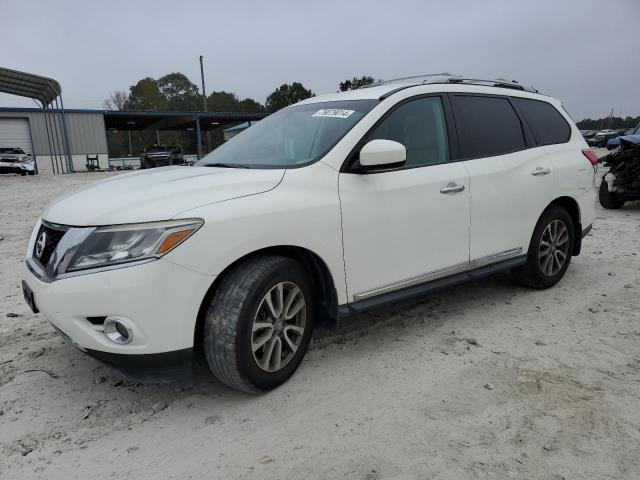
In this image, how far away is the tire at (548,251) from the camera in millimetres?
4285

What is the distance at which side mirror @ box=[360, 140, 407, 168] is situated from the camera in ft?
9.40

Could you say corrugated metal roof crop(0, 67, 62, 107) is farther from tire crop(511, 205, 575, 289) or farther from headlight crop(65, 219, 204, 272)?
tire crop(511, 205, 575, 289)

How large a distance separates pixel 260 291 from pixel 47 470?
50.0 inches

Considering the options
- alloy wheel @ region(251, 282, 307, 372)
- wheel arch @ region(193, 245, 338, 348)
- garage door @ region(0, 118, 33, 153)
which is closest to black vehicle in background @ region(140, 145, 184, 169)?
garage door @ region(0, 118, 33, 153)

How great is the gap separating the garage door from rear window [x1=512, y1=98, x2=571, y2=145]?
31536mm

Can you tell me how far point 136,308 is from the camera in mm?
2291

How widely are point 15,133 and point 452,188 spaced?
105 feet

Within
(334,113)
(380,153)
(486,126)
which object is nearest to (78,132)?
(334,113)

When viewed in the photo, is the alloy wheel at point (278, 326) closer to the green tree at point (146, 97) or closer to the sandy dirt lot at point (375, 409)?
the sandy dirt lot at point (375, 409)

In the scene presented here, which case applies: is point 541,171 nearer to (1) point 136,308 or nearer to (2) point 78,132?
(1) point 136,308

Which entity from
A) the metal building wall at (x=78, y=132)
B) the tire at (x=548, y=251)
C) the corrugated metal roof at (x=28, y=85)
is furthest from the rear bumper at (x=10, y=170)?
the tire at (x=548, y=251)

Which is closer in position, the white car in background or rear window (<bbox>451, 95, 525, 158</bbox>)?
rear window (<bbox>451, 95, 525, 158</bbox>)

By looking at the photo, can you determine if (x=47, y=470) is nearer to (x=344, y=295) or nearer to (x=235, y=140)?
(x=344, y=295)

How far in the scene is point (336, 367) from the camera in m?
3.11
